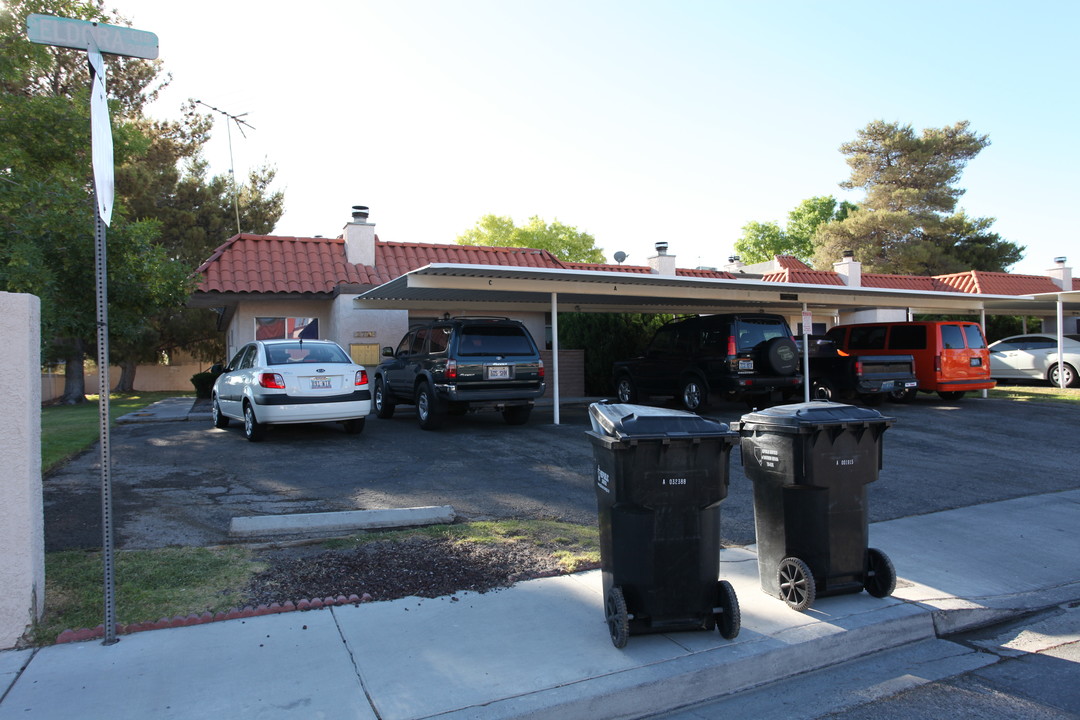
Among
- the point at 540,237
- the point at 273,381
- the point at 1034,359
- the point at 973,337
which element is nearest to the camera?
the point at 273,381

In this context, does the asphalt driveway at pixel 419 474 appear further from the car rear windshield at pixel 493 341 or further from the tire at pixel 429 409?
the car rear windshield at pixel 493 341

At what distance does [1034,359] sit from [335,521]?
Answer: 856 inches

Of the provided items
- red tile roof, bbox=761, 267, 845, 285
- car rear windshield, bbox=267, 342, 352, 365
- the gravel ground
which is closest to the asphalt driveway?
the gravel ground

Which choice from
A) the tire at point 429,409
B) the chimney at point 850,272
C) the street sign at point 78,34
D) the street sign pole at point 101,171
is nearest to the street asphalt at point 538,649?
the street sign pole at point 101,171

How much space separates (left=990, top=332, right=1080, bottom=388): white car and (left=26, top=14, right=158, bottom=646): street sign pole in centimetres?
2268

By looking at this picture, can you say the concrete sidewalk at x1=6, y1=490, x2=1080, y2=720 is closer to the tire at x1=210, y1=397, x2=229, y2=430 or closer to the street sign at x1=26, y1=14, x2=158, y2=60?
the street sign at x1=26, y1=14, x2=158, y2=60

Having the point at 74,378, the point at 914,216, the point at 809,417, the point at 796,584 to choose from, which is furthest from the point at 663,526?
the point at 914,216

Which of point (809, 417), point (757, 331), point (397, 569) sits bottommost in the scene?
point (397, 569)

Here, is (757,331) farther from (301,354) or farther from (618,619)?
(618,619)

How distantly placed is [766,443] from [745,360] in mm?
9268

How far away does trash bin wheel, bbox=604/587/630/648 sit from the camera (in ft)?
13.3

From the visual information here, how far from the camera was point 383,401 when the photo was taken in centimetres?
1460

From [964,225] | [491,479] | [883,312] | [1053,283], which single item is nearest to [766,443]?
[491,479]

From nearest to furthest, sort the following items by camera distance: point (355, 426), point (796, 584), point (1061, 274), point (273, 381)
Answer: point (796, 584)
point (273, 381)
point (355, 426)
point (1061, 274)
